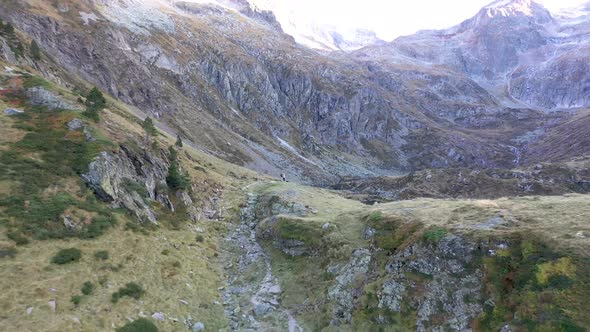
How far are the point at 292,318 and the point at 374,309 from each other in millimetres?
6057

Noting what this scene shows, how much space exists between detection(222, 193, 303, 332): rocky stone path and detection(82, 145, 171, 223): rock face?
876 centimetres

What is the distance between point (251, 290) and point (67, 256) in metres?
13.6

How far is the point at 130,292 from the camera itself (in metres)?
24.2

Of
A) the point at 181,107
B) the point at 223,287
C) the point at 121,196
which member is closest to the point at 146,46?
the point at 181,107

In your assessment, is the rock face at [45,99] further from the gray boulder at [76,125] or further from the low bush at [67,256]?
the low bush at [67,256]

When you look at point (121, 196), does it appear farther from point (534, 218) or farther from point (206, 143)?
point (206, 143)

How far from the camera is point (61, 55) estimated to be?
104875 mm

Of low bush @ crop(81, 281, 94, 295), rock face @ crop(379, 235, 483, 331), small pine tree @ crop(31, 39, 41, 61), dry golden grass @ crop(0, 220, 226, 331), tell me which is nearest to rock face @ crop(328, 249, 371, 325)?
rock face @ crop(379, 235, 483, 331)

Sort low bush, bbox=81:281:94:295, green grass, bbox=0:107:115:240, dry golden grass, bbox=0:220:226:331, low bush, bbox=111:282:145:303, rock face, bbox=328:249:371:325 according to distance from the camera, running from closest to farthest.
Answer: dry golden grass, bbox=0:220:226:331 < low bush, bbox=81:281:94:295 < low bush, bbox=111:282:145:303 < rock face, bbox=328:249:371:325 < green grass, bbox=0:107:115:240

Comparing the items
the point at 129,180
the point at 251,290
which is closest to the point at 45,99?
the point at 129,180

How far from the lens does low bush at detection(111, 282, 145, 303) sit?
75.9 ft

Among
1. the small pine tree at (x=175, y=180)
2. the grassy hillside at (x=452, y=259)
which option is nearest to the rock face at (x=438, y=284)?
the grassy hillside at (x=452, y=259)

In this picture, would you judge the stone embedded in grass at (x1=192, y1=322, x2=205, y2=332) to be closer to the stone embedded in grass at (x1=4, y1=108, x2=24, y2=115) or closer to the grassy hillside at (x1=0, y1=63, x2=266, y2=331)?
the grassy hillside at (x1=0, y1=63, x2=266, y2=331)

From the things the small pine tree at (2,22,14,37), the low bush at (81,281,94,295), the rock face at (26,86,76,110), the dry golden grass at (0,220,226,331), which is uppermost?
the small pine tree at (2,22,14,37)
